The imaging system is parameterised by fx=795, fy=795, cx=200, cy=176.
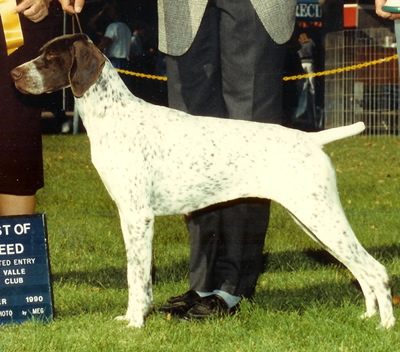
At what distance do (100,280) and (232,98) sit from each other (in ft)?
5.12

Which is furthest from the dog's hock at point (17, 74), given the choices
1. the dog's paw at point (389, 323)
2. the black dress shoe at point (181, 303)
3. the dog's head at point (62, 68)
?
the dog's paw at point (389, 323)

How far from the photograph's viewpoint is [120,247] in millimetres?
6020

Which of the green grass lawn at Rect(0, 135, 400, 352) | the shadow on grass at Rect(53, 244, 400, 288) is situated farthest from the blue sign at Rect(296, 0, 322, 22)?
the shadow on grass at Rect(53, 244, 400, 288)

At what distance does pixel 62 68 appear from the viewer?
397 cm

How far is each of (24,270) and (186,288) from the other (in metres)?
1.18

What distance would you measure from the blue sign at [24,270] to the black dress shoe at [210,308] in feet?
2.53

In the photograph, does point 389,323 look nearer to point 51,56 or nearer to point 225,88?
point 225,88

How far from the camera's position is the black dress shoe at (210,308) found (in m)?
4.30

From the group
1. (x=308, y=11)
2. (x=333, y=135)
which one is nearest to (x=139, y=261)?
(x=333, y=135)

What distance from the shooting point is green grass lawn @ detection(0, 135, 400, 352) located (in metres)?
3.83

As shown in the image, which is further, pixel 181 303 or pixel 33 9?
pixel 181 303

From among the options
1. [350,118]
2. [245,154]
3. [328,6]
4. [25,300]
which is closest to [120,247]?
[25,300]

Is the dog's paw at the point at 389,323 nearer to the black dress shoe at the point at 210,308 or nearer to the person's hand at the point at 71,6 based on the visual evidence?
the black dress shoe at the point at 210,308

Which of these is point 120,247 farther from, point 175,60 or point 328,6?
point 328,6
